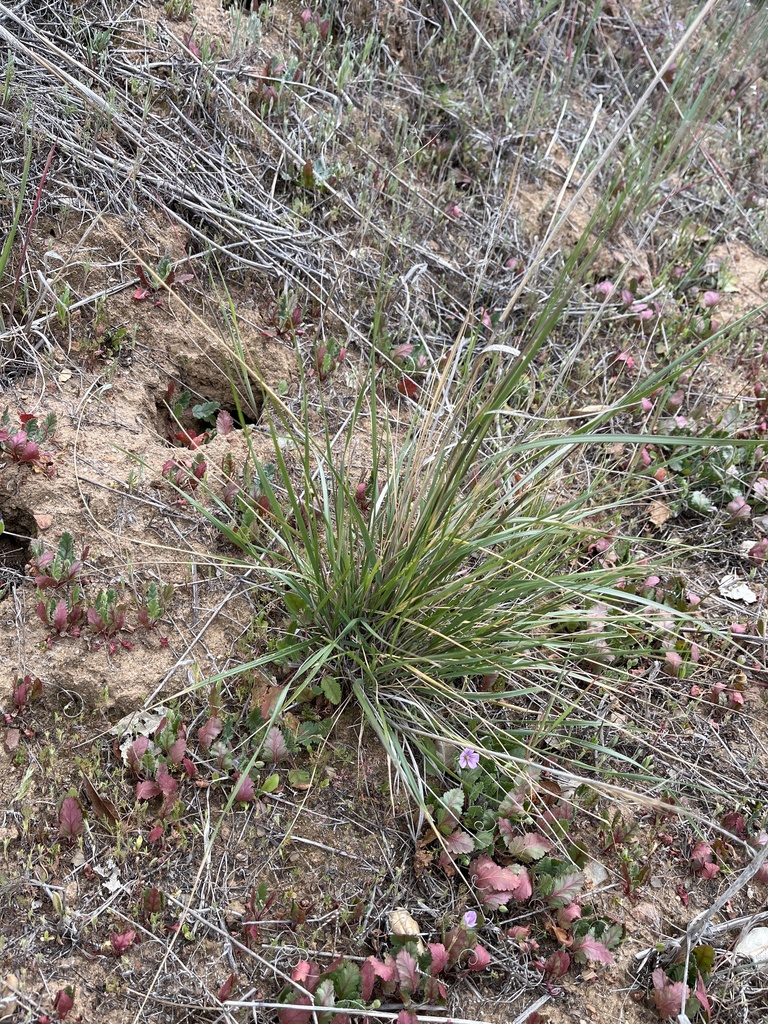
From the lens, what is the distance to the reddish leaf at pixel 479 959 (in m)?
2.27

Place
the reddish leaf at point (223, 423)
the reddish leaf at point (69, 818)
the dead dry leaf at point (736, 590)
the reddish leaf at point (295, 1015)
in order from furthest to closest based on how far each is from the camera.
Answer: the dead dry leaf at point (736, 590)
the reddish leaf at point (223, 423)
the reddish leaf at point (69, 818)
the reddish leaf at point (295, 1015)

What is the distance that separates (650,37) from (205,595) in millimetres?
4799

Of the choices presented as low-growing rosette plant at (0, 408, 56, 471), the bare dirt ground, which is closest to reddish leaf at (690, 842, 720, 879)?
the bare dirt ground

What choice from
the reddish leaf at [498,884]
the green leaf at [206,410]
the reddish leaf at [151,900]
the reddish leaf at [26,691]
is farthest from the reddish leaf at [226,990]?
the green leaf at [206,410]

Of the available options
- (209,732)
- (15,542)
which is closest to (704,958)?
(209,732)

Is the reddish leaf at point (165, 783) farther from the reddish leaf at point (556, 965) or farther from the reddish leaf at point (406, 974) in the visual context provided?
the reddish leaf at point (556, 965)

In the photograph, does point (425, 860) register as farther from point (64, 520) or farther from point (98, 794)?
point (64, 520)

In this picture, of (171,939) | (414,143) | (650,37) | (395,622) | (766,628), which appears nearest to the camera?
(171,939)

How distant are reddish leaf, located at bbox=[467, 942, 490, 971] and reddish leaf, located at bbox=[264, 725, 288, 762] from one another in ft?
2.48

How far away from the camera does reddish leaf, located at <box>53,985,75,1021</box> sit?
1.98 meters

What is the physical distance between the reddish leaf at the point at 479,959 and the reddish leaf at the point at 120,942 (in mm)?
918

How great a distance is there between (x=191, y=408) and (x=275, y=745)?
1527 mm

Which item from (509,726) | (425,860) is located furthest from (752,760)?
(425,860)

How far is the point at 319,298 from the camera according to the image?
3.54 m
